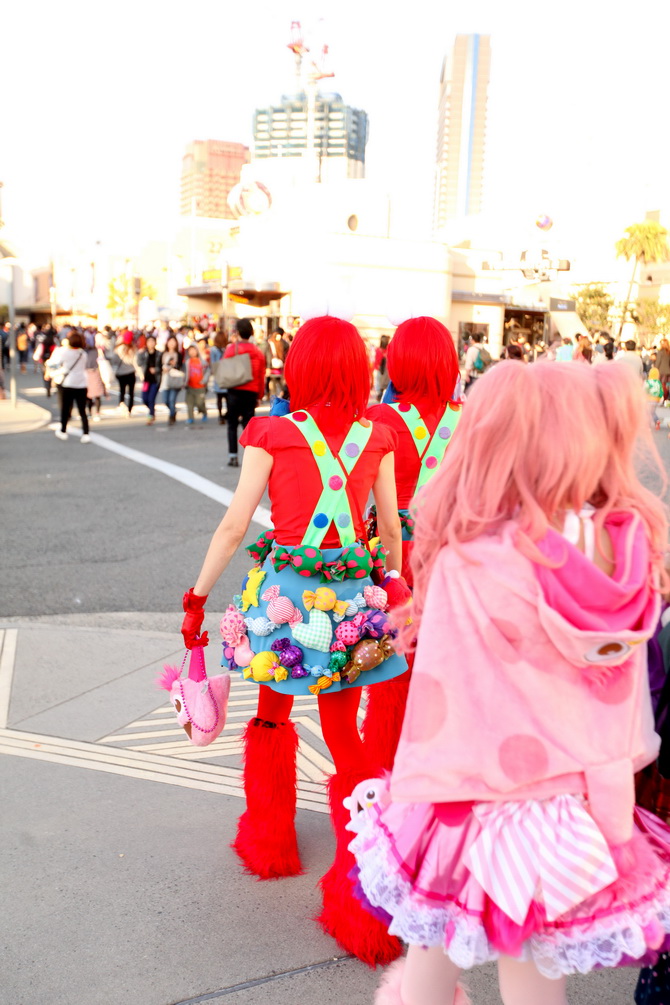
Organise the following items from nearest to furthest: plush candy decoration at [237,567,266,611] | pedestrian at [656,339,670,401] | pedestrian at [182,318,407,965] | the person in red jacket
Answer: pedestrian at [182,318,407,965], plush candy decoration at [237,567,266,611], the person in red jacket, pedestrian at [656,339,670,401]

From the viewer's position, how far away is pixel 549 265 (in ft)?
127

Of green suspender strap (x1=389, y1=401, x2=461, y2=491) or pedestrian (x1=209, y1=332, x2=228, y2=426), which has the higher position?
green suspender strap (x1=389, y1=401, x2=461, y2=491)

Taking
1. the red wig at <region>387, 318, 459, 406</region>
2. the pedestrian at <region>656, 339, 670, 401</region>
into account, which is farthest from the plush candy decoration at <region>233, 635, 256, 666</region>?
the pedestrian at <region>656, 339, 670, 401</region>

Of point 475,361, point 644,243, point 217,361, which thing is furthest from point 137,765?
point 644,243

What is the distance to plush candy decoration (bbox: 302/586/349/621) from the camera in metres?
2.75

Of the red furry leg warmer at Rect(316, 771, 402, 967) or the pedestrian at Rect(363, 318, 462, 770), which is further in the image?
the pedestrian at Rect(363, 318, 462, 770)

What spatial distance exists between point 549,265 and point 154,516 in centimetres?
3331

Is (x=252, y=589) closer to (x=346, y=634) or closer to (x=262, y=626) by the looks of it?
(x=262, y=626)

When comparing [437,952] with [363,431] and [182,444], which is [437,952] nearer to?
[363,431]

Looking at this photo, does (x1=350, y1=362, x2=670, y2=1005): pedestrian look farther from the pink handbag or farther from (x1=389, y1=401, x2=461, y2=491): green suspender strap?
(x1=389, y1=401, x2=461, y2=491): green suspender strap

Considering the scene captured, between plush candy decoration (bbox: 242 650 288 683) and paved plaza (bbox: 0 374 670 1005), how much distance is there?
0.76m

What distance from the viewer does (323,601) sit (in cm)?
275

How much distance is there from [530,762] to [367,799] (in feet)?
1.63

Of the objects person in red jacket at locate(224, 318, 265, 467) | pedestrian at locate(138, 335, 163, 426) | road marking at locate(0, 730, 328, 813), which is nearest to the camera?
road marking at locate(0, 730, 328, 813)
